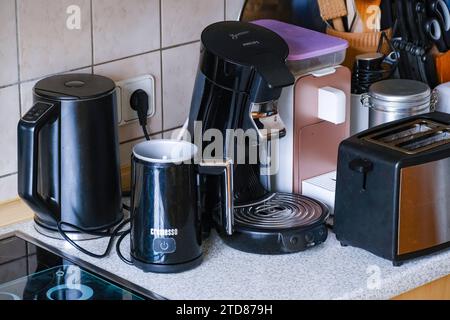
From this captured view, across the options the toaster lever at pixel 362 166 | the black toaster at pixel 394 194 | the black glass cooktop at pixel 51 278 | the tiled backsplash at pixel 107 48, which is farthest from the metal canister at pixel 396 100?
the black glass cooktop at pixel 51 278

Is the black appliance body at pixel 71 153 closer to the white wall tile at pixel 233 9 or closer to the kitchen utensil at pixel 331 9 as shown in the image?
the white wall tile at pixel 233 9

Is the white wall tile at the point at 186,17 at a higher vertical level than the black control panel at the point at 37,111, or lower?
higher

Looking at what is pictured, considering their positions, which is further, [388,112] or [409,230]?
[388,112]

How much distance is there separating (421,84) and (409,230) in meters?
0.39

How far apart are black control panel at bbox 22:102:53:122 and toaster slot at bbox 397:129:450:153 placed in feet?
1.92

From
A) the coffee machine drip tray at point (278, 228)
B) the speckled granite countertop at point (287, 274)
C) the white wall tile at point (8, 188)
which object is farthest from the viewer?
the white wall tile at point (8, 188)

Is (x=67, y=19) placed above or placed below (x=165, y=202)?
above

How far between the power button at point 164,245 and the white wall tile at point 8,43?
399 mm

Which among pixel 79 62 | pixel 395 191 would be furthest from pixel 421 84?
pixel 79 62

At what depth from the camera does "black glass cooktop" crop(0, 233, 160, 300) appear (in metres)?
1.55

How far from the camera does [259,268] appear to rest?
1.61 metres

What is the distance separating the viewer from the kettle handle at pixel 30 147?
1.56 m
